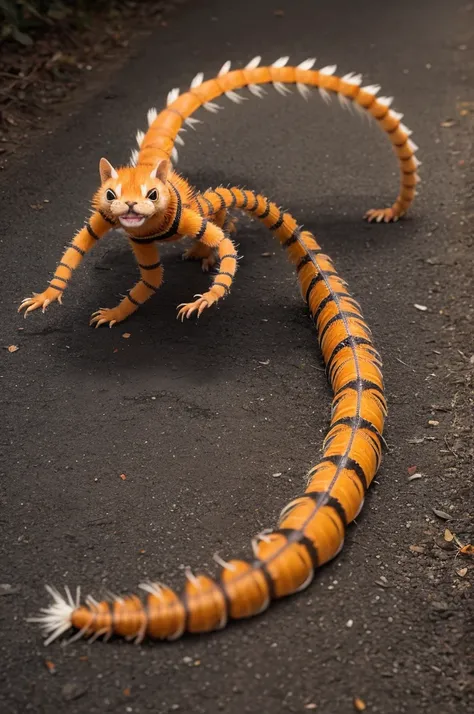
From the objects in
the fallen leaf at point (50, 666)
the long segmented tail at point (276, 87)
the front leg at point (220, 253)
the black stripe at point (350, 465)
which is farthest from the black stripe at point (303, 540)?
the long segmented tail at point (276, 87)

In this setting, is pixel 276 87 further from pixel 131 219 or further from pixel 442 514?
pixel 442 514

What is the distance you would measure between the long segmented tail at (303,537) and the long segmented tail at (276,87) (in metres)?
0.41

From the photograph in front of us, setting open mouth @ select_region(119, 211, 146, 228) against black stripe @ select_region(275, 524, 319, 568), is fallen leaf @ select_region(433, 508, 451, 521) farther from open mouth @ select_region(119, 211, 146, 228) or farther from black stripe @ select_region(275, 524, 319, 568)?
open mouth @ select_region(119, 211, 146, 228)

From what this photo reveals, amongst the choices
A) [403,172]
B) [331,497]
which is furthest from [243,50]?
[331,497]

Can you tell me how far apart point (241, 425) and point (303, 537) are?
684 mm

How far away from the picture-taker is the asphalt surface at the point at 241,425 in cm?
189

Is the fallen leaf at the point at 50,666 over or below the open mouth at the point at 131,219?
below

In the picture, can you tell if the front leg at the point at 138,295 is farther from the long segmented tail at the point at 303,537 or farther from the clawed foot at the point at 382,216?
the clawed foot at the point at 382,216

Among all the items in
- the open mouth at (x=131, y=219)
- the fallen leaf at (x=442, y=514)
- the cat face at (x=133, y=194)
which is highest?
the cat face at (x=133, y=194)

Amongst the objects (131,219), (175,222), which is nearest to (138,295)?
(175,222)

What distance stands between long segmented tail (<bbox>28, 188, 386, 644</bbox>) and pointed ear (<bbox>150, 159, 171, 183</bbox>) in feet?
1.24

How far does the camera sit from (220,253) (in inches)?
110

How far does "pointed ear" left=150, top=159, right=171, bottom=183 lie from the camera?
2.53m

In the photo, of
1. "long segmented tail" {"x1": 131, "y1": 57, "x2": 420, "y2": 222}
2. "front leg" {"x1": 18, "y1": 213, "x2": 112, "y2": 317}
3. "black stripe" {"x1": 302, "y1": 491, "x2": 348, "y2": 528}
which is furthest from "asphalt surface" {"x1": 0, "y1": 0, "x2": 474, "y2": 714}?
"long segmented tail" {"x1": 131, "y1": 57, "x2": 420, "y2": 222}
